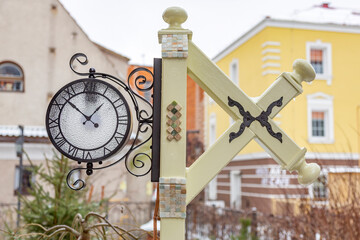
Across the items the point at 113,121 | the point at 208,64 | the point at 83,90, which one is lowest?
the point at 113,121

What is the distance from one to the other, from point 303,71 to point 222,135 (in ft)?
1.71

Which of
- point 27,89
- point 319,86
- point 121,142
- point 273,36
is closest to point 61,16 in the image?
point 27,89

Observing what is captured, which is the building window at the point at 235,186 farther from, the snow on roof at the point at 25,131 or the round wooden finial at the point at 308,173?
the round wooden finial at the point at 308,173

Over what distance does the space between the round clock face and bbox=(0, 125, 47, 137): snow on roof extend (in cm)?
824

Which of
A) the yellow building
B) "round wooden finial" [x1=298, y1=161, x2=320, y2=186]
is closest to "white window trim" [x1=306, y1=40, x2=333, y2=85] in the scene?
the yellow building

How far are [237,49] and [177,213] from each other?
14.3 m

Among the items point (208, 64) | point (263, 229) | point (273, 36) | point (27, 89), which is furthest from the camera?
point (273, 36)

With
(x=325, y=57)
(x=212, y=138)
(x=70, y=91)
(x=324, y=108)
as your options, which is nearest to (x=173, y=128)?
(x=70, y=91)

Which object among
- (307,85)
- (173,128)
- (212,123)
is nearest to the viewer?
(173,128)

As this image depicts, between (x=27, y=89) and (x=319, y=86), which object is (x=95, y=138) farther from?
(x=319, y=86)

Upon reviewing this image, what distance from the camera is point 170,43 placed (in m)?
2.00

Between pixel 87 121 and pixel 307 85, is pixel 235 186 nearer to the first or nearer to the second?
pixel 307 85

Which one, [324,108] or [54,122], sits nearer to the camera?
[54,122]

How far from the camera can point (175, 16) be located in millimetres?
2029
